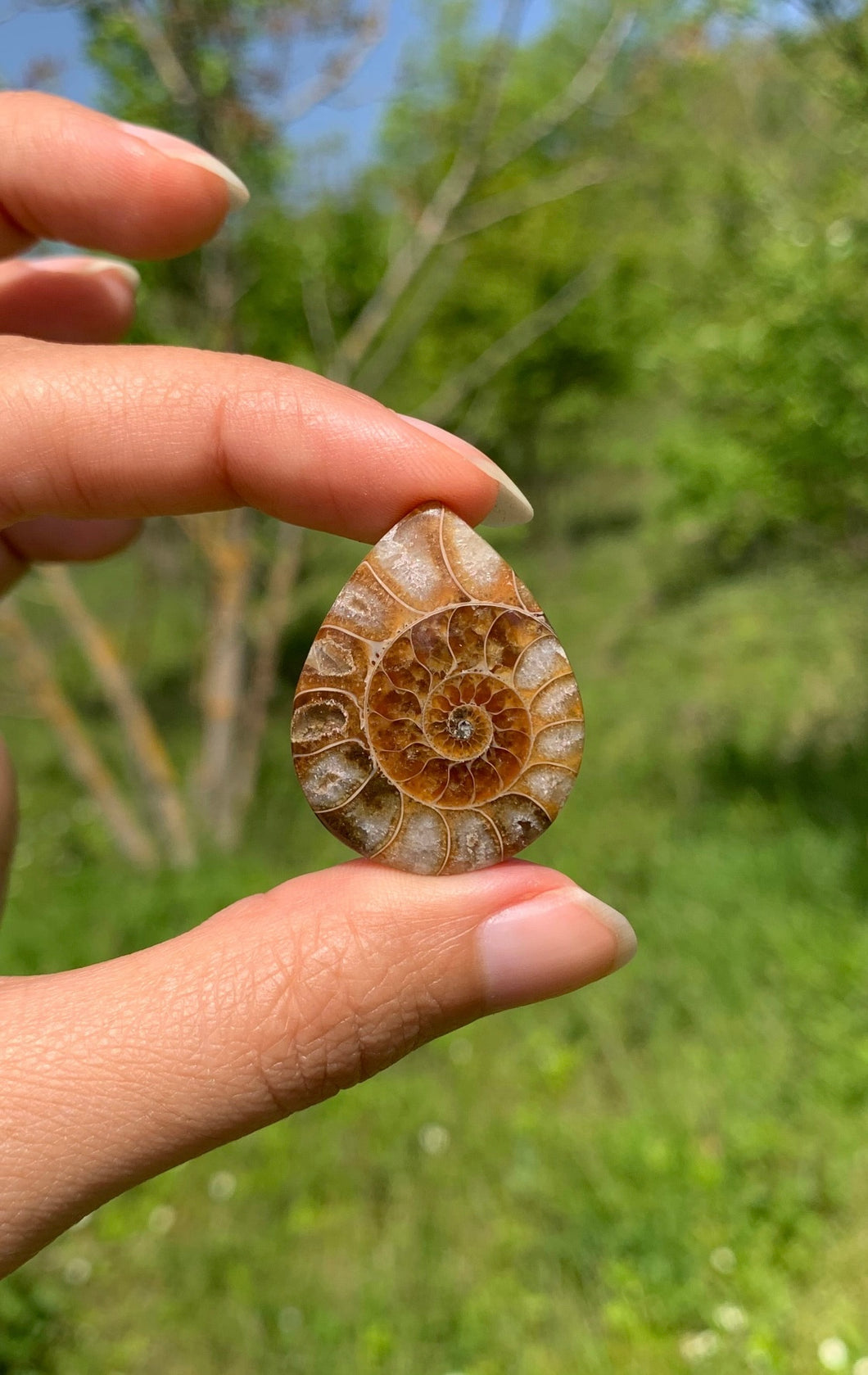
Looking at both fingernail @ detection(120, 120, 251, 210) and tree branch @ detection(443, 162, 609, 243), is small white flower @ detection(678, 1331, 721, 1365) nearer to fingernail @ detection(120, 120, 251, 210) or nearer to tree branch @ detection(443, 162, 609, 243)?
fingernail @ detection(120, 120, 251, 210)

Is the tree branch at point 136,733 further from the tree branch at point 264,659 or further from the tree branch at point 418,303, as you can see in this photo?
the tree branch at point 418,303

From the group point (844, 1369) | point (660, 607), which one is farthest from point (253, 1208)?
point (660, 607)

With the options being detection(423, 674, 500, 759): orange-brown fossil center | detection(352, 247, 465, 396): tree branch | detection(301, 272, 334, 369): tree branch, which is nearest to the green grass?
detection(423, 674, 500, 759): orange-brown fossil center

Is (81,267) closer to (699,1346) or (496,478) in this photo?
(496,478)

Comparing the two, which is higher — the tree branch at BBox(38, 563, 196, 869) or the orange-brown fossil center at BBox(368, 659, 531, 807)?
the orange-brown fossil center at BBox(368, 659, 531, 807)

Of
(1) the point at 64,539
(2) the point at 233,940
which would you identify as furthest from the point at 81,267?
(2) the point at 233,940
